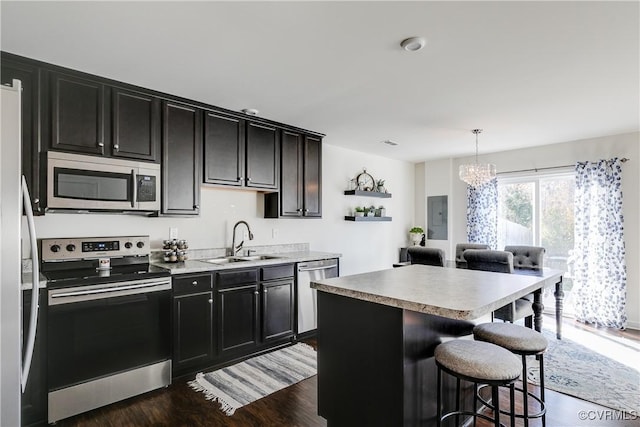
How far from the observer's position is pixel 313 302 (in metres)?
3.92

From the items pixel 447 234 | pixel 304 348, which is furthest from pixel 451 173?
pixel 304 348

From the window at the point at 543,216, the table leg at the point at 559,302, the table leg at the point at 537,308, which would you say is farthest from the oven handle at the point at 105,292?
the window at the point at 543,216

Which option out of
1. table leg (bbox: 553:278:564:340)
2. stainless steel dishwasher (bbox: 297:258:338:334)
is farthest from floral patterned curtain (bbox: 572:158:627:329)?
stainless steel dishwasher (bbox: 297:258:338:334)

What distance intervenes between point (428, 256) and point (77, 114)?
3.55 m

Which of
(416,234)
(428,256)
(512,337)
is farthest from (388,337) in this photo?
(416,234)

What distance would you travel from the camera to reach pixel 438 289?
1.91 metres

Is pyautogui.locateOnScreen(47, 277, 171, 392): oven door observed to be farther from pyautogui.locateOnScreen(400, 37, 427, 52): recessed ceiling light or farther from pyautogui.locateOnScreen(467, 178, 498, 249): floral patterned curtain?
pyautogui.locateOnScreen(467, 178, 498, 249): floral patterned curtain

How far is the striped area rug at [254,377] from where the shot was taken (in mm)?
2588

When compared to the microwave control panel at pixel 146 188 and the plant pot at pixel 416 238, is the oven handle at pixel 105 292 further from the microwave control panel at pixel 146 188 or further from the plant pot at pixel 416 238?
the plant pot at pixel 416 238

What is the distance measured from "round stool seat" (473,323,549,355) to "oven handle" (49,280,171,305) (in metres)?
2.32

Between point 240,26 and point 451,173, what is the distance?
5.00 metres

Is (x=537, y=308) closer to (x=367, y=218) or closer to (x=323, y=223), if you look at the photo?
(x=367, y=218)

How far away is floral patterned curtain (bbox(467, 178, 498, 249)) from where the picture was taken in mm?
5508

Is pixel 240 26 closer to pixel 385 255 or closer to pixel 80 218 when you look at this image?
pixel 80 218
